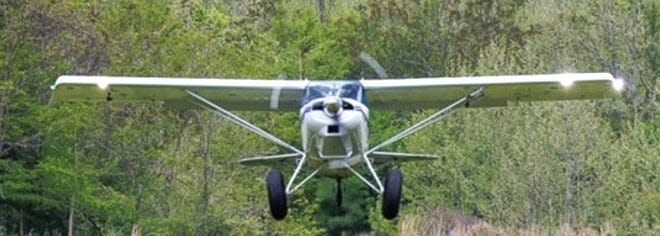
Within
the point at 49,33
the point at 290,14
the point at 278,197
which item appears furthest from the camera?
the point at 290,14

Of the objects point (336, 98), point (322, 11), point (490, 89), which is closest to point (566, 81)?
point (490, 89)

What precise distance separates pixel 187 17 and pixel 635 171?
16529 mm

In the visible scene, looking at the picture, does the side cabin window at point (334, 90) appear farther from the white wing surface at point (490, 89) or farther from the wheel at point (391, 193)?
the wheel at point (391, 193)

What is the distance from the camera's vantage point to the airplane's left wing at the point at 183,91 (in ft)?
80.2

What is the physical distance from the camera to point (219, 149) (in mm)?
38750

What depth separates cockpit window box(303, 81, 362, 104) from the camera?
2241 centimetres

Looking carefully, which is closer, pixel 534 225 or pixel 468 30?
pixel 534 225

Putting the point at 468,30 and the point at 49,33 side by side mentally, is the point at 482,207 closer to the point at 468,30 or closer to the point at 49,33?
A: the point at 49,33

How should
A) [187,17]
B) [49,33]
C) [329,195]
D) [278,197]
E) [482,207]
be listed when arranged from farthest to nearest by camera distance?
[329,195], [187,17], [482,207], [49,33], [278,197]

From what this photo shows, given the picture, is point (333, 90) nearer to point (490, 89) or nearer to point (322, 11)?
point (490, 89)

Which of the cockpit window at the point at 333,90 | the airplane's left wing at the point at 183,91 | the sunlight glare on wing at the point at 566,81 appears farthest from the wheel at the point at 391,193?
the sunlight glare on wing at the point at 566,81

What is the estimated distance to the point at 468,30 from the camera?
5834cm

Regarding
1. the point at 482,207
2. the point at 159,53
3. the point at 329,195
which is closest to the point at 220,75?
the point at 159,53

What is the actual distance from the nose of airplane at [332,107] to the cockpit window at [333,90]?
487 mm
